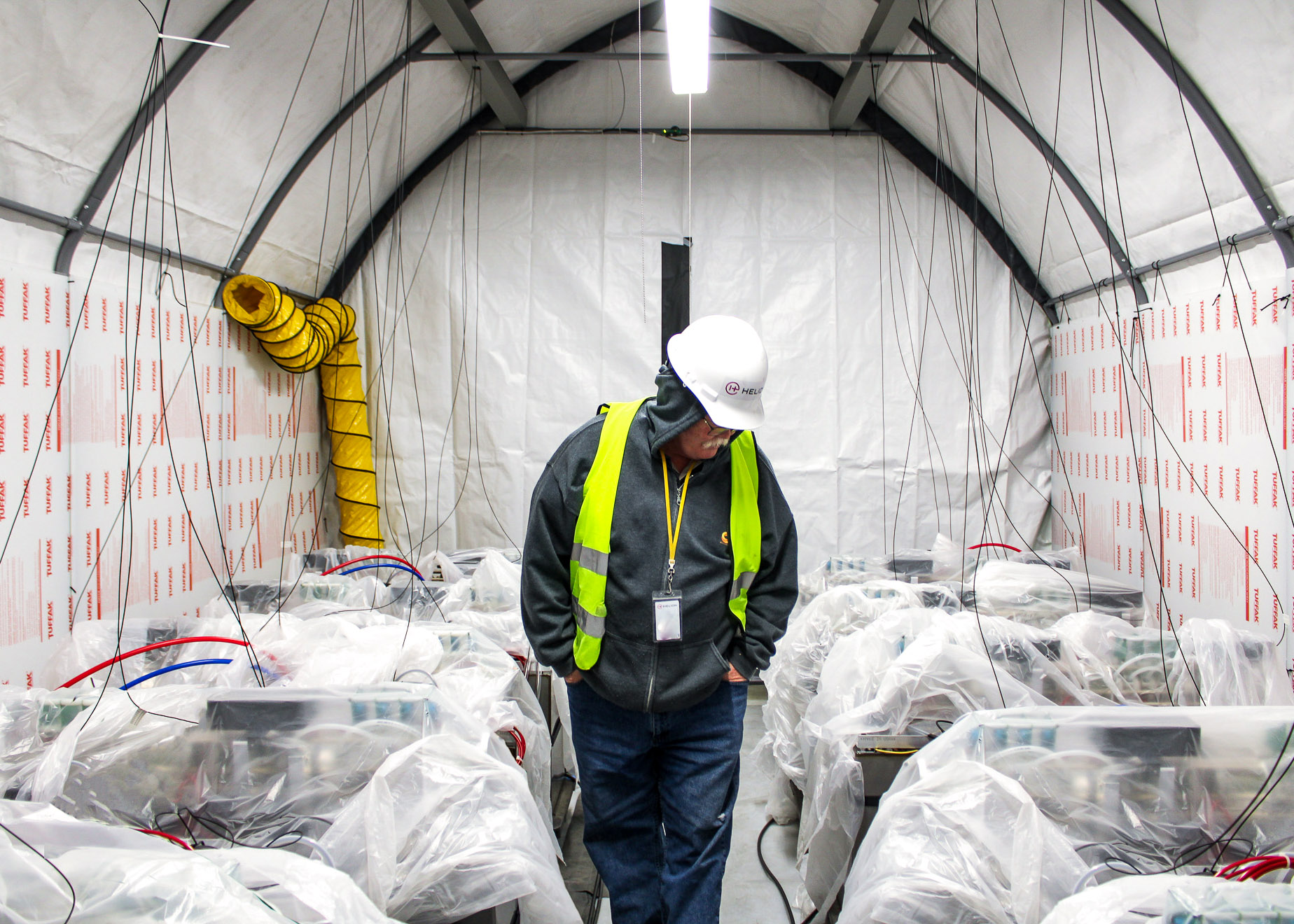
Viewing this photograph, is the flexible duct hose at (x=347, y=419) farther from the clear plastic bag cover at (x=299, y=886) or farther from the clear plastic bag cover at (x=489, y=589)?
the clear plastic bag cover at (x=299, y=886)

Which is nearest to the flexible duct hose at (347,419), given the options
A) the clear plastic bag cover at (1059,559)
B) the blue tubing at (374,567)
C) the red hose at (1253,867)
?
the blue tubing at (374,567)

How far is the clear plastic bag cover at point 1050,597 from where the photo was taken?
2848 millimetres

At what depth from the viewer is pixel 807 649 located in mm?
2814

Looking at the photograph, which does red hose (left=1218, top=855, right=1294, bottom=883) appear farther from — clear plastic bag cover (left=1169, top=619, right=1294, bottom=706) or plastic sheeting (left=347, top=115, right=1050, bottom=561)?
plastic sheeting (left=347, top=115, right=1050, bottom=561)

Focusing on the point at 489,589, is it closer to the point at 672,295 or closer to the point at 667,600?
the point at 667,600

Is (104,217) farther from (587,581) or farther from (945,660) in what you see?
(945,660)

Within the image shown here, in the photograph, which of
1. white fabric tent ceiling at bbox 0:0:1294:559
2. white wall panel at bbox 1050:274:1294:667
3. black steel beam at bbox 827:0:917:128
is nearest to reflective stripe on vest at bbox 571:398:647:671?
white wall panel at bbox 1050:274:1294:667

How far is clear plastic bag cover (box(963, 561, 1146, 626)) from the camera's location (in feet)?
9.34

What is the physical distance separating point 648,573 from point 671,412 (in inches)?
11.8

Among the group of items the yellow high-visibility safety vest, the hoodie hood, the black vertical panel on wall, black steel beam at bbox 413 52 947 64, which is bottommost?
the yellow high-visibility safety vest

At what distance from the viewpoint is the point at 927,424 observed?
4746 mm

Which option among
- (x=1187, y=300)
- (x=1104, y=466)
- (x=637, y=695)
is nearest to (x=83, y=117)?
(x=637, y=695)

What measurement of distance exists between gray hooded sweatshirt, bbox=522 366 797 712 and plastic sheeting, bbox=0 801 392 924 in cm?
53

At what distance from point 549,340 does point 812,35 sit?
7.38ft
